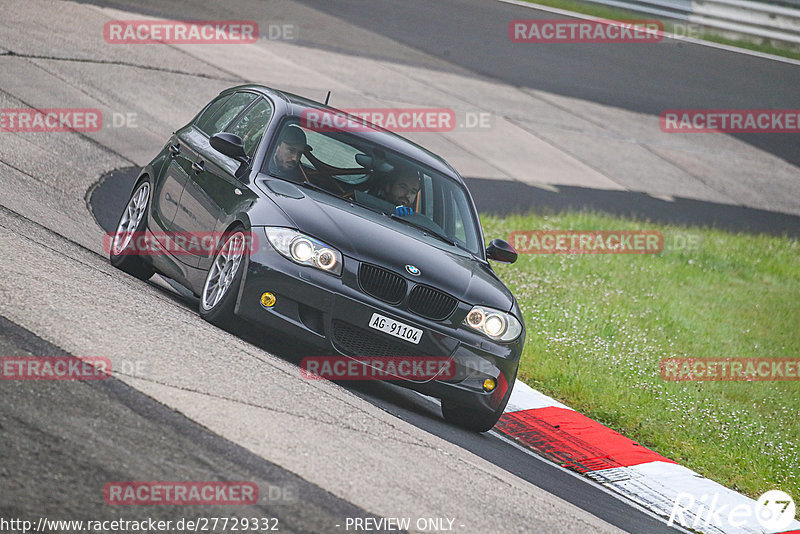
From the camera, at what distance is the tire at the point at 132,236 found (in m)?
9.29

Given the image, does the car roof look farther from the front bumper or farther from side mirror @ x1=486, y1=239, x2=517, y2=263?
the front bumper

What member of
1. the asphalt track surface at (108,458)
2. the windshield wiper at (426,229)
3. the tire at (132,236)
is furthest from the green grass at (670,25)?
the asphalt track surface at (108,458)

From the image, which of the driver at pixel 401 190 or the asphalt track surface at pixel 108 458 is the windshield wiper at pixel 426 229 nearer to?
the driver at pixel 401 190

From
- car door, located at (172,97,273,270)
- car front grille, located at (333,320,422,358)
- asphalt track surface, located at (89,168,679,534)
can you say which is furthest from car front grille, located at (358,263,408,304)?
car door, located at (172,97,273,270)

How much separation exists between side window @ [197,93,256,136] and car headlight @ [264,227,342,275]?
219 cm

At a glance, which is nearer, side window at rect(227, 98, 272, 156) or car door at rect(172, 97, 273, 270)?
car door at rect(172, 97, 273, 270)

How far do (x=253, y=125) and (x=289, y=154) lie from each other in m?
0.57

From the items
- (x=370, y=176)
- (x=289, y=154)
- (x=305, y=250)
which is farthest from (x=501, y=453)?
(x=289, y=154)

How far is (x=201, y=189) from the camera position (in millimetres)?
8570

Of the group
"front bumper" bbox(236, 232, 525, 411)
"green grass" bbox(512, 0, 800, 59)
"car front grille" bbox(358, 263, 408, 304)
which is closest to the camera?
"front bumper" bbox(236, 232, 525, 411)

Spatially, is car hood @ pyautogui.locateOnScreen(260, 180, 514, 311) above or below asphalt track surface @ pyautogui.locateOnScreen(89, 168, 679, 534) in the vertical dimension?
above

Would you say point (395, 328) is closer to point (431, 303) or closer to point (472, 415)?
point (431, 303)

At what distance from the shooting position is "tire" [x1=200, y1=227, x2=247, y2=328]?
7457 mm

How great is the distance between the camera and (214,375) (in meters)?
6.29
